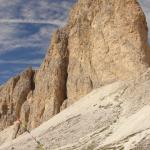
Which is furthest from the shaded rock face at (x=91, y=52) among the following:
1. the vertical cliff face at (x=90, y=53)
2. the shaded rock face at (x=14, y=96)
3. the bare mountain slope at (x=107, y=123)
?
the shaded rock face at (x=14, y=96)

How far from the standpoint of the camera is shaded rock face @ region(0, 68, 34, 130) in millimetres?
76194

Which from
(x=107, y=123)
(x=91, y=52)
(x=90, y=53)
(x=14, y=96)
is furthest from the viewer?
(x=14, y=96)

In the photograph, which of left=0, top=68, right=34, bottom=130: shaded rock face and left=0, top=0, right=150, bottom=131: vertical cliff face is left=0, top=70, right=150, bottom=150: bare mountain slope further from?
left=0, top=68, right=34, bottom=130: shaded rock face

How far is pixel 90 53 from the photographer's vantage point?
174ft

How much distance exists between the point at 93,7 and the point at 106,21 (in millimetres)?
3180

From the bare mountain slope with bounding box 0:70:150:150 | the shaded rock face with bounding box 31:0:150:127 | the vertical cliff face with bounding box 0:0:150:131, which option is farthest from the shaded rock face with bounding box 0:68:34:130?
the bare mountain slope with bounding box 0:70:150:150

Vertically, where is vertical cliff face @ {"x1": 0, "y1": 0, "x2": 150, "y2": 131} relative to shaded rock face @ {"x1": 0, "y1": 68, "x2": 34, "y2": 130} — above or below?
above

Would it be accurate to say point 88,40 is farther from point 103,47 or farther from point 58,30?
point 58,30

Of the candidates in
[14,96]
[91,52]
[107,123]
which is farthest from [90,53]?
[14,96]

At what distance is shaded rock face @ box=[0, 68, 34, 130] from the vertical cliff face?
11.4 m

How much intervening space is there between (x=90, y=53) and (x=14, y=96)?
28.9 meters

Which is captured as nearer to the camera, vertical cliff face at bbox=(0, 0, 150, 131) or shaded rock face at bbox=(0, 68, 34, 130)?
vertical cliff face at bbox=(0, 0, 150, 131)

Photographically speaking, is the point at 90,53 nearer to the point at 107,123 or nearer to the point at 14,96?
the point at 107,123

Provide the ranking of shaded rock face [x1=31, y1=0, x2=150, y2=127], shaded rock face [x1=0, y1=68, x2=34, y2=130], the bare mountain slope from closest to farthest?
the bare mountain slope, shaded rock face [x1=31, y1=0, x2=150, y2=127], shaded rock face [x1=0, y1=68, x2=34, y2=130]
